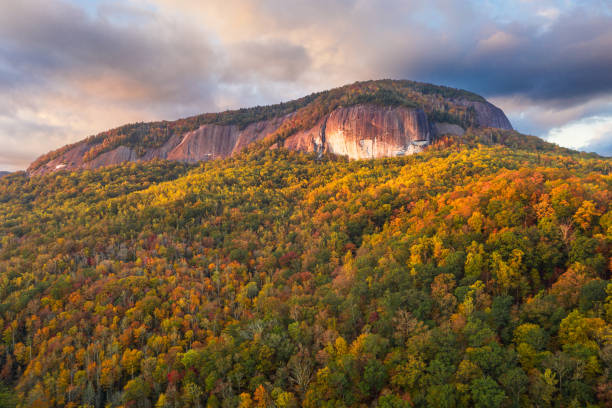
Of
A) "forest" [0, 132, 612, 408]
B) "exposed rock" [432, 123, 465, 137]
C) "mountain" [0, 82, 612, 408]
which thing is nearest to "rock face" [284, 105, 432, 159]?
"exposed rock" [432, 123, 465, 137]

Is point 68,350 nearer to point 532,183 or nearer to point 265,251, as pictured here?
point 265,251

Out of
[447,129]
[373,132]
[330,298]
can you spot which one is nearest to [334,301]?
[330,298]

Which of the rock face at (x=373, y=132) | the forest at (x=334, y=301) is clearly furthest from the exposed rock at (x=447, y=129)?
the forest at (x=334, y=301)

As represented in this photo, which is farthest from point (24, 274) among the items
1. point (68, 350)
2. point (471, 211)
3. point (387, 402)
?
point (471, 211)

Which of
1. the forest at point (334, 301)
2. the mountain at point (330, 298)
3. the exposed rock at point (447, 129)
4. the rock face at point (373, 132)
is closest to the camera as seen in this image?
the forest at point (334, 301)

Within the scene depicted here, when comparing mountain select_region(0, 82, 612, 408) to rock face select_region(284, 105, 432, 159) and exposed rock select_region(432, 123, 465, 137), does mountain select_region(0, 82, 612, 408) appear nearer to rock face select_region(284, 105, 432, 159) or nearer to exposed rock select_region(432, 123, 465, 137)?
rock face select_region(284, 105, 432, 159)

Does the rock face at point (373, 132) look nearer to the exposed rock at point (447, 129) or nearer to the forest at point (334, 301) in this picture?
the exposed rock at point (447, 129)
